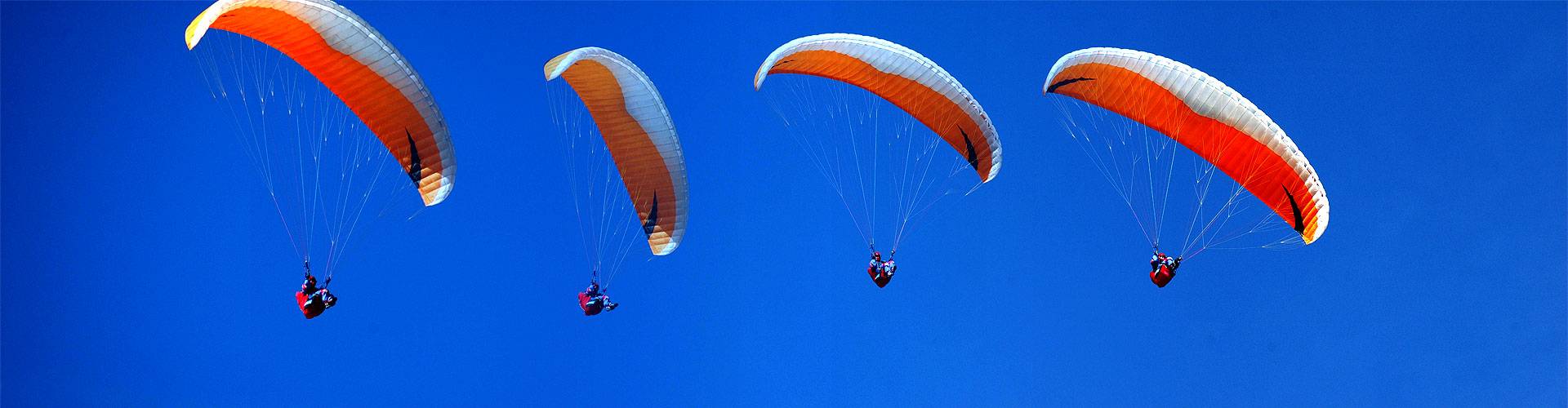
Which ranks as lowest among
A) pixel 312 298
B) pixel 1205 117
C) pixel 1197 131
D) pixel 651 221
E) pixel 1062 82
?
pixel 312 298

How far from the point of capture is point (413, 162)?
15.5m

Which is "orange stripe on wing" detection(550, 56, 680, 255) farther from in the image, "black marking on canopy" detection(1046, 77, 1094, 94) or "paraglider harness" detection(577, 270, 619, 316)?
"black marking on canopy" detection(1046, 77, 1094, 94)

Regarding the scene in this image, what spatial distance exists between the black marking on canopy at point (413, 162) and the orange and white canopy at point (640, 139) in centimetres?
189

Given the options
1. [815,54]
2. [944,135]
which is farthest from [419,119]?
[944,135]

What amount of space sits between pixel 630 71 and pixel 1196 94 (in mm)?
6223

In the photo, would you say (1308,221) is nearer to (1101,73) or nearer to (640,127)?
(1101,73)

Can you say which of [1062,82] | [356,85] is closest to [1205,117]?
[1062,82]

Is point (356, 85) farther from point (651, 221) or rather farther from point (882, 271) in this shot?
point (882, 271)

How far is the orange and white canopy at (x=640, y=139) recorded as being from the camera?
16.5 metres

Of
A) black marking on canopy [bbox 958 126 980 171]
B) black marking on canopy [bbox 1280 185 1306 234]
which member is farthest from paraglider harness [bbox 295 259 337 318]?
black marking on canopy [bbox 1280 185 1306 234]

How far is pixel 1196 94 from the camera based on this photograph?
16266mm

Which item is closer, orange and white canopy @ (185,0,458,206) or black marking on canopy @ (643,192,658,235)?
orange and white canopy @ (185,0,458,206)

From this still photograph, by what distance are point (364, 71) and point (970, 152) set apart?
23.5 ft

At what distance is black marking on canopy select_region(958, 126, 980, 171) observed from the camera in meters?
17.7
